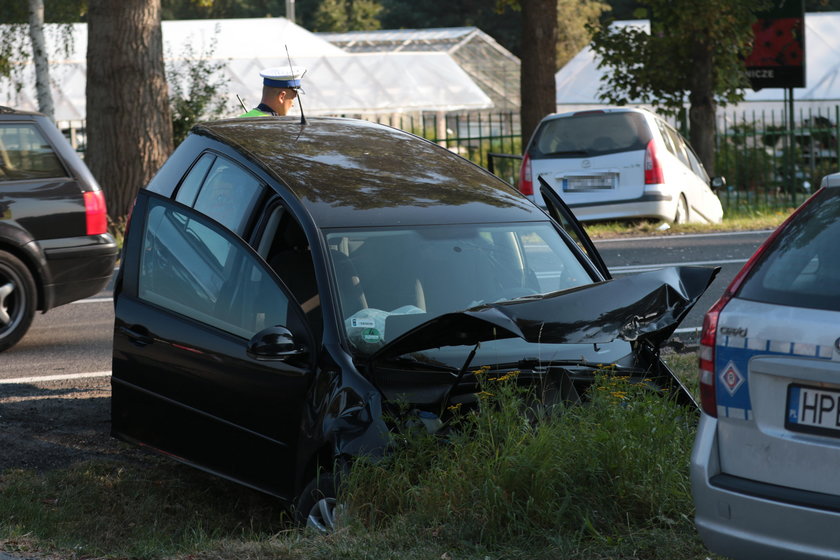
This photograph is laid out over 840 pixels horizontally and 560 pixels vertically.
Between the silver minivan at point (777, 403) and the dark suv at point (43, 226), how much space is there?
6.48 m

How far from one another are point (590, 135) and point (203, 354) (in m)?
10.9

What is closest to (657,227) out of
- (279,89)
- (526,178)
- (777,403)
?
(526,178)

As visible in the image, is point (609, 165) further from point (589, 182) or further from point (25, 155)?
point (25, 155)

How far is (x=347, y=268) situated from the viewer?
5398mm

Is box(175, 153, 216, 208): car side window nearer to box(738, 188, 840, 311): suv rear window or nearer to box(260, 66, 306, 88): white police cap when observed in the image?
box(260, 66, 306, 88): white police cap

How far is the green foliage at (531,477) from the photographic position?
174 inches

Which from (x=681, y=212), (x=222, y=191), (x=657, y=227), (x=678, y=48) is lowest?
(x=657, y=227)

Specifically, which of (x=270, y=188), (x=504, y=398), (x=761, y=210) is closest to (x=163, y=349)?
(x=270, y=188)

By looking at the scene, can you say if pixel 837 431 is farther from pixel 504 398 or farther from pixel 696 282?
pixel 696 282

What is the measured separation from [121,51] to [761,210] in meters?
10.8

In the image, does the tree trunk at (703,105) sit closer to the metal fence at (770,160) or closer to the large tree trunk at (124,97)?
the metal fence at (770,160)

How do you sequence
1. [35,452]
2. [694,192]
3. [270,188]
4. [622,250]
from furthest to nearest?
[694,192], [622,250], [35,452], [270,188]

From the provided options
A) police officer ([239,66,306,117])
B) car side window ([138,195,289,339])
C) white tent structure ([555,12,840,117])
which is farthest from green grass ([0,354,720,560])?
white tent structure ([555,12,840,117])

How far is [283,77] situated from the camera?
8.84 metres
